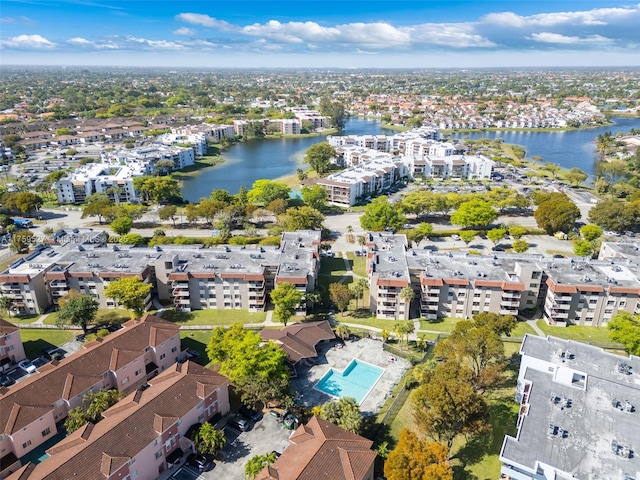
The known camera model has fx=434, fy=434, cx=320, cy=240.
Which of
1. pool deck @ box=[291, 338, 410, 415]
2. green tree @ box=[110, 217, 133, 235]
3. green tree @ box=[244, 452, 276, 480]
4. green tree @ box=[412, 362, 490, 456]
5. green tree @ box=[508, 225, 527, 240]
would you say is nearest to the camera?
green tree @ box=[244, 452, 276, 480]

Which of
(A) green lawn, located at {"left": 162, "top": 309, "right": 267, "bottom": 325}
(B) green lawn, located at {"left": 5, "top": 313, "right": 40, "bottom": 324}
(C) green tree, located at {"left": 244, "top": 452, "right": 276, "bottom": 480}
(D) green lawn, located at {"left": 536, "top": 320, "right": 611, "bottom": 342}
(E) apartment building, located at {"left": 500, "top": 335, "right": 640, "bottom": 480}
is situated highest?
(E) apartment building, located at {"left": 500, "top": 335, "right": 640, "bottom": 480}

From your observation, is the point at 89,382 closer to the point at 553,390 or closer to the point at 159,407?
the point at 159,407

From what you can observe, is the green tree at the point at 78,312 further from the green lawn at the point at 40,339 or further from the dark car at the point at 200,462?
the dark car at the point at 200,462

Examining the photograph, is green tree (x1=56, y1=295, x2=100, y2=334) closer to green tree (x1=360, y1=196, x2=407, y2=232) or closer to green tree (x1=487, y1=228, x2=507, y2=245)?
green tree (x1=360, y1=196, x2=407, y2=232)

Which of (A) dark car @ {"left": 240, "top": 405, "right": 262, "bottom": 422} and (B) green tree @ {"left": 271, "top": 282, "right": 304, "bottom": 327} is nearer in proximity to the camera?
(A) dark car @ {"left": 240, "top": 405, "right": 262, "bottom": 422}

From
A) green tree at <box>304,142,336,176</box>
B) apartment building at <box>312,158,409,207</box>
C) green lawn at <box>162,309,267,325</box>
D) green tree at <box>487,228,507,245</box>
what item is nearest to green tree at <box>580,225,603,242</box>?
green tree at <box>487,228,507,245</box>

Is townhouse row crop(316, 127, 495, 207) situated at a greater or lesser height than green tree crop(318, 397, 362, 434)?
greater

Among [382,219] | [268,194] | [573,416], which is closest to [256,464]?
[573,416]

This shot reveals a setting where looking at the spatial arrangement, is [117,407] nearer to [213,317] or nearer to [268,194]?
[213,317]
